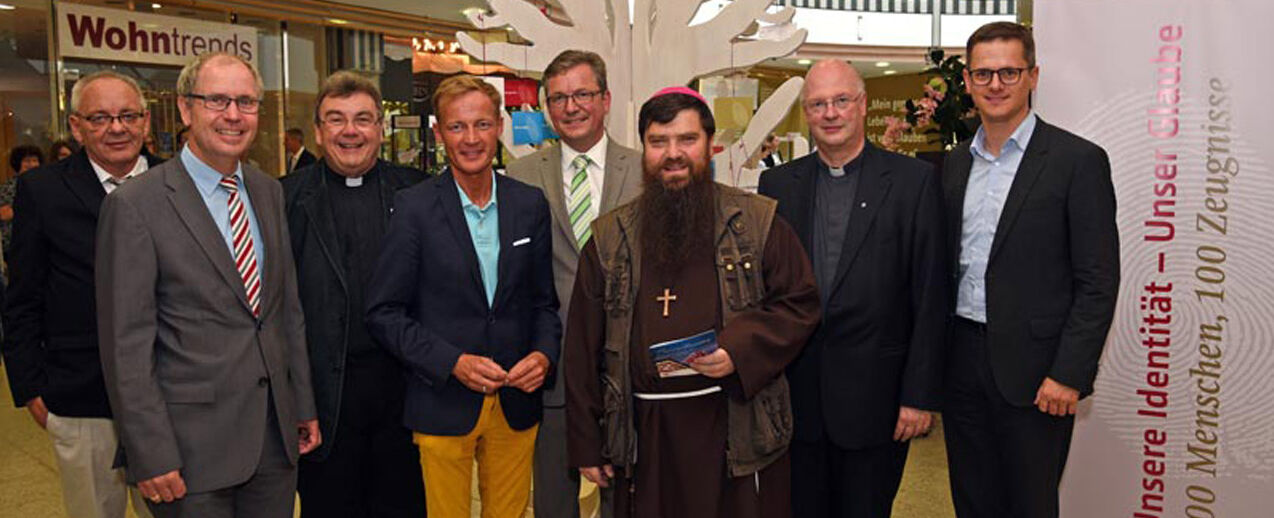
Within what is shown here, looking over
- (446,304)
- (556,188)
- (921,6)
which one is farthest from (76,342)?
(921,6)

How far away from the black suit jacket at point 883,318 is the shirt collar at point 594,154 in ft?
2.84

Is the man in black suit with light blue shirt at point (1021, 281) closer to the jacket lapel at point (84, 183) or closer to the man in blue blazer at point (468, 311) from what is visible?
the man in blue blazer at point (468, 311)

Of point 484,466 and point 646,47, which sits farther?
point 646,47

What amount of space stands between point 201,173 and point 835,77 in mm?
1816

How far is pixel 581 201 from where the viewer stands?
303 centimetres

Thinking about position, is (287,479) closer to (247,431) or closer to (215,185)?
(247,431)

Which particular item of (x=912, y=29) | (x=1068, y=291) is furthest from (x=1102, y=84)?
(x=912, y=29)

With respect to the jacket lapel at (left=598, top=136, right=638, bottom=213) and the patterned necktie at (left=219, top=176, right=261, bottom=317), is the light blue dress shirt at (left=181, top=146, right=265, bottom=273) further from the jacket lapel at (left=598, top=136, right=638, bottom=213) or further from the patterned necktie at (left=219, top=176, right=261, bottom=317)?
the jacket lapel at (left=598, top=136, right=638, bottom=213)

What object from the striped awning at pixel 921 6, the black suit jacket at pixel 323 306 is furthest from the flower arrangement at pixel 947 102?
the striped awning at pixel 921 6

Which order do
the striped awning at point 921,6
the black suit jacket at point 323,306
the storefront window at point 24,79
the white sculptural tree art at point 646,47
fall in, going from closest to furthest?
the black suit jacket at point 323,306 → the white sculptural tree art at point 646,47 → the storefront window at point 24,79 → the striped awning at point 921,6

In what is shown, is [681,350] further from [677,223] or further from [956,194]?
[956,194]

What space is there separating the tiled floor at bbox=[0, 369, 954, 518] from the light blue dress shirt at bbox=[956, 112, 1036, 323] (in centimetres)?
172

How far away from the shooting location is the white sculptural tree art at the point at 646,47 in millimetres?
3838

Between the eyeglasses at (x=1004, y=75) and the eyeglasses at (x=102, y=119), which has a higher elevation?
the eyeglasses at (x=1004, y=75)
